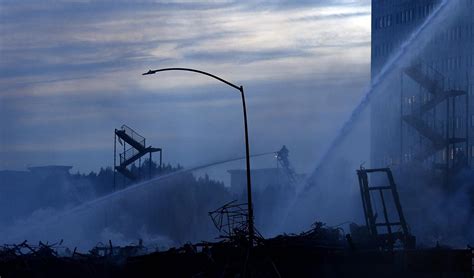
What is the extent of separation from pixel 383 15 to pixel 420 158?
54.3 meters

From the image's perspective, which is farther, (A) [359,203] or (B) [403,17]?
(B) [403,17]

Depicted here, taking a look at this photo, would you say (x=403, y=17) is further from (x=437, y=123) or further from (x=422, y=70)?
(x=437, y=123)

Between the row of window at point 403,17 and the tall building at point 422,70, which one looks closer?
the tall building at point 422,70

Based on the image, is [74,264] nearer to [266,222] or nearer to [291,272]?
[291,272]

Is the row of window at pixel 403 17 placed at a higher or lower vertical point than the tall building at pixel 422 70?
higher

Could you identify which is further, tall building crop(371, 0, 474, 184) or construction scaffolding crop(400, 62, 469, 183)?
tall building crop(371, 0, 474, 184)

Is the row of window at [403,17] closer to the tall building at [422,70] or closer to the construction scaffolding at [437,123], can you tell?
the tall building at [422,70]

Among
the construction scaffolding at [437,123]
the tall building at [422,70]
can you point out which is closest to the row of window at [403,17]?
the tall building at [422,70]

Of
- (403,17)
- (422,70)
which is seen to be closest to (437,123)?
(422,70)

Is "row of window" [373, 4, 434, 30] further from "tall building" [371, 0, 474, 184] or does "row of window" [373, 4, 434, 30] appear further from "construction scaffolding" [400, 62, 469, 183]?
"construction scaffolding" [400, 62, 469, 183]

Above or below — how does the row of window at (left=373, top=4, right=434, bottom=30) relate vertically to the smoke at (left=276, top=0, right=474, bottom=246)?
above

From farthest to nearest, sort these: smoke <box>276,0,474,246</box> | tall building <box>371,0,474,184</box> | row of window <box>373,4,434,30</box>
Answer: row of window <box>373,4,434,30</box>, tall building <box>371,0,474,184</box>, smoke <box>276,0,474,246</box>

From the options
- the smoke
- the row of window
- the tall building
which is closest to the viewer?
the smoke

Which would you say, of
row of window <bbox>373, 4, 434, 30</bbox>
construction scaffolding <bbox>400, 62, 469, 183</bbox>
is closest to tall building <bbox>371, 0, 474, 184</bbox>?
row of window <bbox>373, 4, 434, 30</bbox>
